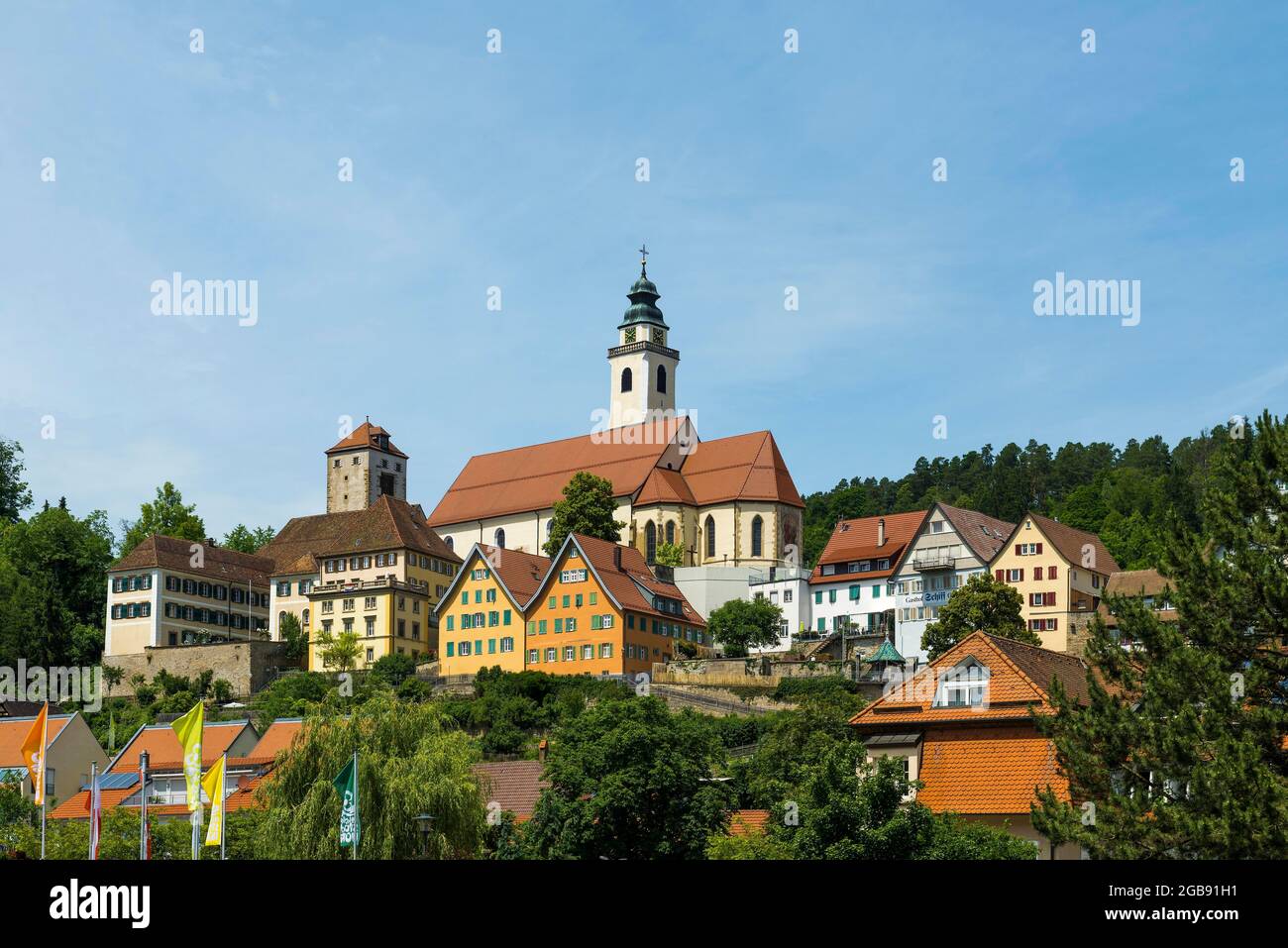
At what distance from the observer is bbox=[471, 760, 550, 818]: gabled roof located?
2222 inches

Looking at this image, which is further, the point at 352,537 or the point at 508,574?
the point at 352,537

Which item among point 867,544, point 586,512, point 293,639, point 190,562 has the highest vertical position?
point 586,512

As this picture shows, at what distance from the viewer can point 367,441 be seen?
14350 cm

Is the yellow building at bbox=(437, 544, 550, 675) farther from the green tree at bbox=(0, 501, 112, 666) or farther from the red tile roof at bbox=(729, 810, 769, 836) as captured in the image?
the red tile roof at bbox=(729, 810, 769, 836)

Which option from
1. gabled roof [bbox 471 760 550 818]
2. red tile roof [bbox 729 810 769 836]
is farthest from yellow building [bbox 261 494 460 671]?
red tile roof [bbox 729 810 769 836]

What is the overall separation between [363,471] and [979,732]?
107809mm

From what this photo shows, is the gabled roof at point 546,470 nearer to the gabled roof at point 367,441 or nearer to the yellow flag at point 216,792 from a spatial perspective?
the gabled roof at point 367,441

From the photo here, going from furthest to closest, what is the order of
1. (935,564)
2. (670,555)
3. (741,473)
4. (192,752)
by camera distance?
(741,473)
(670,555)
(935,564)
(192,752)

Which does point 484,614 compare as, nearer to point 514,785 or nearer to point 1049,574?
point 1049,574

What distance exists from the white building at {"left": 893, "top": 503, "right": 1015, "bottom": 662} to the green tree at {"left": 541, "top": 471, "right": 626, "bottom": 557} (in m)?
20.6


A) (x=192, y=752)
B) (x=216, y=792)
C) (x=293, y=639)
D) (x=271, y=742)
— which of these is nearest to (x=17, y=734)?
(x=271, y=742)
